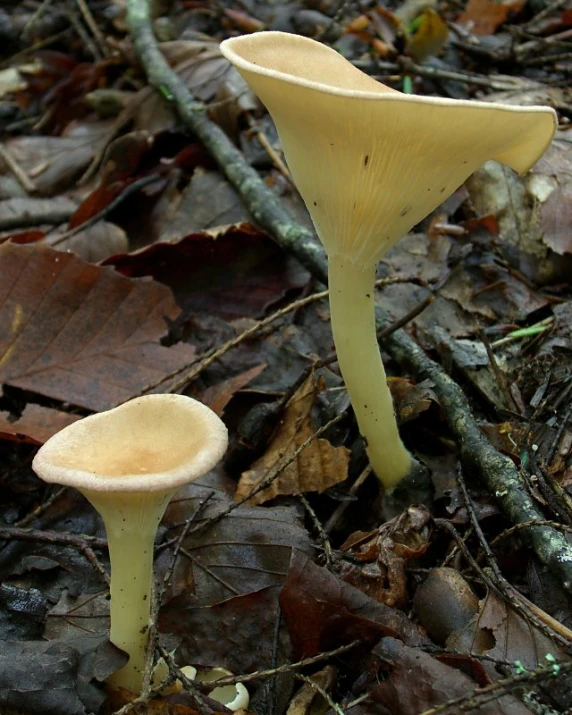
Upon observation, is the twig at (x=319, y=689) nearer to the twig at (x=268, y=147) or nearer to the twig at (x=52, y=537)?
the twig at (x=52, y=537)

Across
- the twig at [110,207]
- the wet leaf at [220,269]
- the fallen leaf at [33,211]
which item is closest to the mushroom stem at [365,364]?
the wet leaf at [220,269]

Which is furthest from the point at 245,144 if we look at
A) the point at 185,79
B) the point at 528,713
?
the point at 528,713

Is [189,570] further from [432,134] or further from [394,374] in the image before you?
[432,134]

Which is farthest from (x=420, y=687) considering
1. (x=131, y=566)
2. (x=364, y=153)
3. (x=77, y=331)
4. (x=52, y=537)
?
(x=77, y=331)

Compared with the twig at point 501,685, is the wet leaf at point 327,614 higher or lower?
lower

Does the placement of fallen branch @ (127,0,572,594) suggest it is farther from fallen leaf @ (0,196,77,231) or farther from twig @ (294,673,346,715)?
fallen leaf @ (0,196,77,231)

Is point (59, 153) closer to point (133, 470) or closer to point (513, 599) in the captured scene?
point (133, 470)

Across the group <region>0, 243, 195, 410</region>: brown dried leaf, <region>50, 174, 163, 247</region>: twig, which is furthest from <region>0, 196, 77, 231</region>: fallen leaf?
<region>0, 243, 195, 410</region>: brown dried leaf
